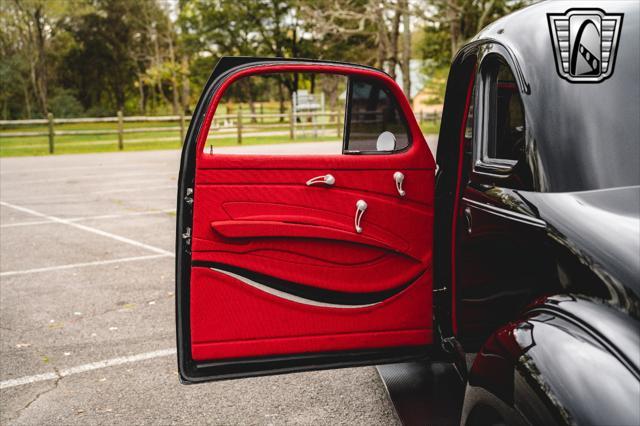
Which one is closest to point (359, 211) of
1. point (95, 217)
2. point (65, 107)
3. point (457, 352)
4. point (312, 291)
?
point (312, 291)

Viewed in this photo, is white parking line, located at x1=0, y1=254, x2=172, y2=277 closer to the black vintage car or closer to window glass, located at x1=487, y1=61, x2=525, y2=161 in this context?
the black vintage car

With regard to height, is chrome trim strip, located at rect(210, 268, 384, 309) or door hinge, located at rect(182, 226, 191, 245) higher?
door hinge, located at rect(182, 226, 191, 245)

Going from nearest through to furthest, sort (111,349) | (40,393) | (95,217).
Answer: (40,393), (111,349), (95,217)

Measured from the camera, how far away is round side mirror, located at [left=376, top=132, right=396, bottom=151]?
312cm

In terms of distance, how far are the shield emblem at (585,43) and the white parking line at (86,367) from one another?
3.32m

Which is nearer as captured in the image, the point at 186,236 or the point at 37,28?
the point at 186,236

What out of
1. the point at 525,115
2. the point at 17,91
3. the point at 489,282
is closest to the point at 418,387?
the point at 489,282

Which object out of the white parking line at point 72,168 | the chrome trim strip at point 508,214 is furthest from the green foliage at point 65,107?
the chrome trim strip at point 508,214

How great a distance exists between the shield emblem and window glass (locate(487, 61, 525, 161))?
190 millimetres

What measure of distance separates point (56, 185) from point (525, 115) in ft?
43.7

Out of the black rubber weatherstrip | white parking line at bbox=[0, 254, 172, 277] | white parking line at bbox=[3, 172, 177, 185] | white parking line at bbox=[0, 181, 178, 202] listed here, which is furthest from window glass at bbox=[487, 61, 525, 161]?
white parking line at bbox=[3, 172, 177, 185]

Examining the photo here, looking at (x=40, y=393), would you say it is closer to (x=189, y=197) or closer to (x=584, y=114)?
(x=189, y=197)

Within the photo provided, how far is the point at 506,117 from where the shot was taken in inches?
98.9

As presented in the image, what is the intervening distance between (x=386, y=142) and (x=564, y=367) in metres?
1.70
